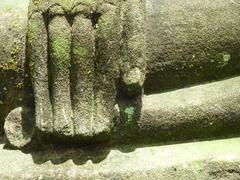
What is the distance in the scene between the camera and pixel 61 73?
1.98 meters

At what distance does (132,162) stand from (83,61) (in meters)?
0.38

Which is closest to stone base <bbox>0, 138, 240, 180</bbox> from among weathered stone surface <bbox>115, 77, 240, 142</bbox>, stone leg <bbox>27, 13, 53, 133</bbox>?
weathered stone surface <bbox>115, 77, 240, 142</bbox>

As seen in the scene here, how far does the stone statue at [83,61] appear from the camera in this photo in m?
1.97

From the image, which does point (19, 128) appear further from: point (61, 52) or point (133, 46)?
point (133, 46)

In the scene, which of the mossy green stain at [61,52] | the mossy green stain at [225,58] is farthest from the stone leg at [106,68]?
the mossy green stain at [225,58]

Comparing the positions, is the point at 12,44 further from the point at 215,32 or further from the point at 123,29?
the point at 215,32

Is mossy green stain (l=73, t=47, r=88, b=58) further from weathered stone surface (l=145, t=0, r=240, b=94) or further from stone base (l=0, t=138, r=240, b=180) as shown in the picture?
stone base (l=0, t=138, r=240, b=180)

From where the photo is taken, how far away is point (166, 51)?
205 centimetres

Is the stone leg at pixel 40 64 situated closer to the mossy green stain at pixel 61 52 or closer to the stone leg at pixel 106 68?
the mossy green stain at pixel 61 52

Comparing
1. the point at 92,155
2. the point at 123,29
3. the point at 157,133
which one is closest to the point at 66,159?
the point at 92,155

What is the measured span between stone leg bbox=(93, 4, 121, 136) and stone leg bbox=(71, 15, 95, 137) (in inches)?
0.8

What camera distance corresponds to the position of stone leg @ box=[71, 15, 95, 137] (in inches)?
77.2

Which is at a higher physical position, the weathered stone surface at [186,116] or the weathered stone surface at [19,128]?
the weathered stone surface at [186,116]

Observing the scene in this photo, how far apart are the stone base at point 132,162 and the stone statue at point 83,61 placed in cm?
8
